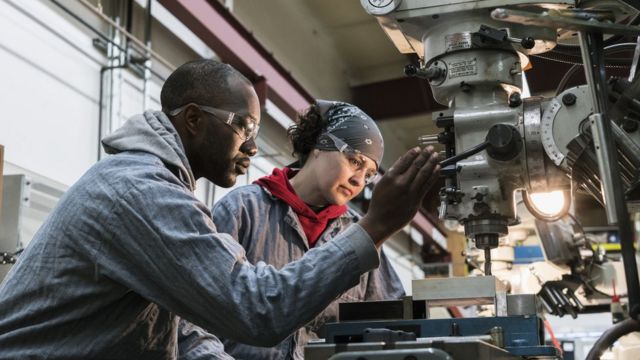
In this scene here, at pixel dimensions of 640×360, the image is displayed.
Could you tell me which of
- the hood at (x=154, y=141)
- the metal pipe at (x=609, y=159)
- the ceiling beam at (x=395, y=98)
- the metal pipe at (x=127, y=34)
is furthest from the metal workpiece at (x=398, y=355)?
the ceiling beam at (x=395, y=98)

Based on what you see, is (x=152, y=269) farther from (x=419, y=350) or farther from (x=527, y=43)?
(x=527, y=43)

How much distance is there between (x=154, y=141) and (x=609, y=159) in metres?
0.73

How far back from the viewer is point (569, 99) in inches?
56.8

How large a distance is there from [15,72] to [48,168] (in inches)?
15.2

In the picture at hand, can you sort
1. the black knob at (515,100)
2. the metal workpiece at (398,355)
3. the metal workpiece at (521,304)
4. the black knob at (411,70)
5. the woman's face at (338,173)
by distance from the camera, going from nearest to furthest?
1. the metal workpiece at (398,355)
2. the metal workpiece at (521,304)
3. the black knob at (515,100)
4. the black knob at (411,70)
5. the woman's face at (338,173)

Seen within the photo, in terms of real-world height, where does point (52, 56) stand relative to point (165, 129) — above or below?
above

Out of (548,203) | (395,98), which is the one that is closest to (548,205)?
(548,203)

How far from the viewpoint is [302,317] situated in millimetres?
1106

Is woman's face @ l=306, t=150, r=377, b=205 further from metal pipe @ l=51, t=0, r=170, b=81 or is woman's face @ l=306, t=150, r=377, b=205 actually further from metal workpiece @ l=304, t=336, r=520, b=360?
metal pipe @ l=51, t=0, r=170, b=81

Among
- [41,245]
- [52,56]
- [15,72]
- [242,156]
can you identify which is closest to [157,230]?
[41,245]

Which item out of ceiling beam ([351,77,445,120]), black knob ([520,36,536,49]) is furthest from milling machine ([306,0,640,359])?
ceiling beam ([351,77,445,120])

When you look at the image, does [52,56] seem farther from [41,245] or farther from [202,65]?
[41,245]

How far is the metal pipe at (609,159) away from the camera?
3.40 ft

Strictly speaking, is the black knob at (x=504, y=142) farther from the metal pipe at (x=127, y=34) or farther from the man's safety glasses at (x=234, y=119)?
the metal pipe at (x=127, y=34)
